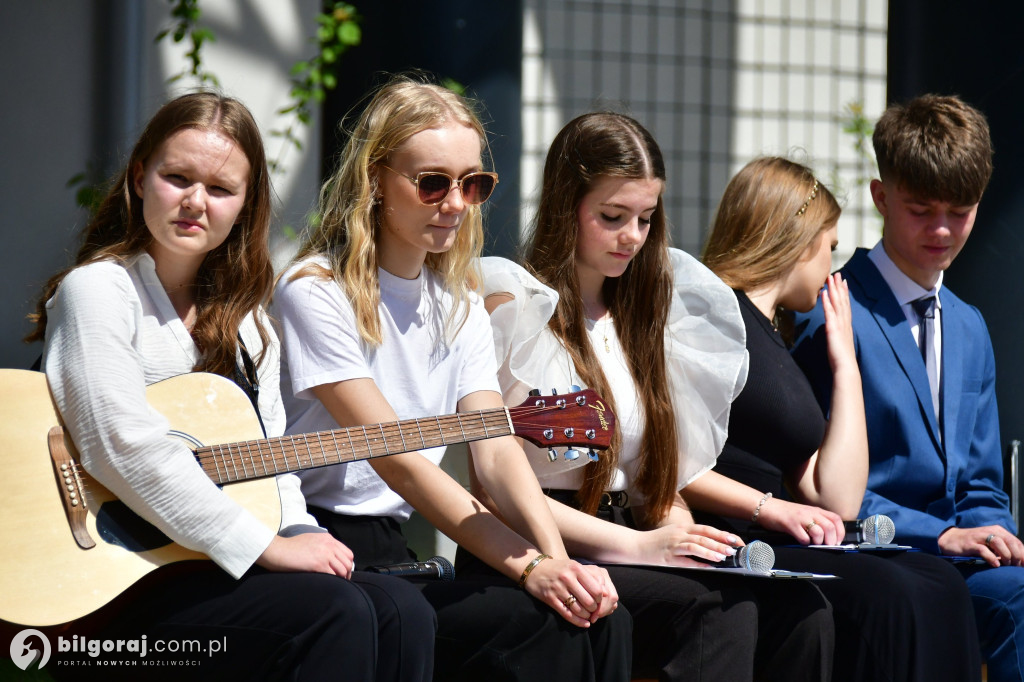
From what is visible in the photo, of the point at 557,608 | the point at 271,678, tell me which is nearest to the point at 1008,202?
the point at 557,608

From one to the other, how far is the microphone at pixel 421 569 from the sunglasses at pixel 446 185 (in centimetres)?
86

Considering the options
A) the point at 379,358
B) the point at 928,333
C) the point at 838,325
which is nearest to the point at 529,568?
the point at 379,358

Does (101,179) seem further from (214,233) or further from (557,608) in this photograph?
(557,608)

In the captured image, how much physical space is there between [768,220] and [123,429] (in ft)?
7.18

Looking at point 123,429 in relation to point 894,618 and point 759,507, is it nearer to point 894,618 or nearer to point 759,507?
point 759,507

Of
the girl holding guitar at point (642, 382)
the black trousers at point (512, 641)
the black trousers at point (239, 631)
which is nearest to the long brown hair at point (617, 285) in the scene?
the girl holding guitar at point (642, 382)

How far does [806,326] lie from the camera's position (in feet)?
12.3

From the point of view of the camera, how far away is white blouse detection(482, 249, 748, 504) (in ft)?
9.89

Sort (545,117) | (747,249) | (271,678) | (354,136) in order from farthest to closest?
(545,117) → (747,249) → (354,136) → (271,678)

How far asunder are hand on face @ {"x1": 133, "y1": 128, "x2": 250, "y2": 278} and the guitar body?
44cm

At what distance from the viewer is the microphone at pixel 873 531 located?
10.4 ft

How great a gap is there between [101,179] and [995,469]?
353 centimetres

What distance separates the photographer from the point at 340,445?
7.95ft

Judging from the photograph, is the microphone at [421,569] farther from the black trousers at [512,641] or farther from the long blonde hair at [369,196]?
the long blonde hair at [369,196]
